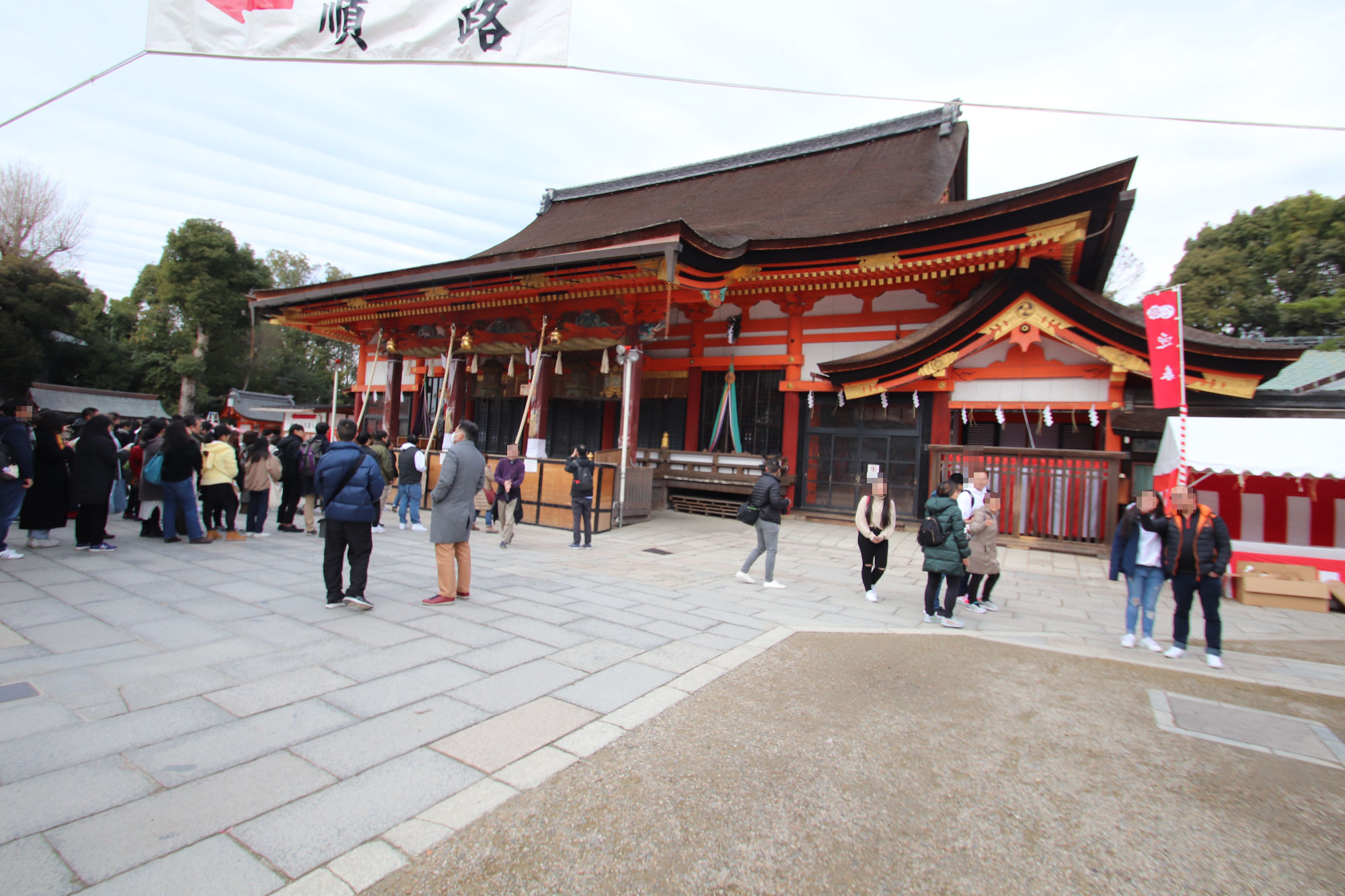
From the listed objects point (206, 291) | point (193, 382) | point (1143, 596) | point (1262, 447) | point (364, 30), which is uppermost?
point (206, 291)

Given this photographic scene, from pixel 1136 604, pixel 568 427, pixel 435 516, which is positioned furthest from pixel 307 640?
pixel 568 427

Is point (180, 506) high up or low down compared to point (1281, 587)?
up

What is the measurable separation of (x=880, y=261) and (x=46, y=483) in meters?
11.6

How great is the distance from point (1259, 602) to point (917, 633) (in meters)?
5.46

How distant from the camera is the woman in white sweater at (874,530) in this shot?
20.7ft

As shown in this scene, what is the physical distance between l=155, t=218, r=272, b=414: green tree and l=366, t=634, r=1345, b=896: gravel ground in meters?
32.9

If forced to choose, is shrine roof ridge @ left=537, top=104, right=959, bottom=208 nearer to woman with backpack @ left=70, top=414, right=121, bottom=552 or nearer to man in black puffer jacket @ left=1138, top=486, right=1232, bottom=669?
man in black puffer jacket @ left=1138, top=486, right=1232, bottom=669

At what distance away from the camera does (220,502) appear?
25.0ft

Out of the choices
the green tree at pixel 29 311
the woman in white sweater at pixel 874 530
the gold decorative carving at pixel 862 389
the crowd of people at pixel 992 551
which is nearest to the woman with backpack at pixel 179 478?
the crowd of people at pixel 992 551

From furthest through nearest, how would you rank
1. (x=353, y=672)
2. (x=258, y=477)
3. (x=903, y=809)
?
1. (x=258, y=477)
2. (x=353, y=672)
3. (x=903, y=809)

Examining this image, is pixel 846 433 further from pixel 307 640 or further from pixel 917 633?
pixel 307 640

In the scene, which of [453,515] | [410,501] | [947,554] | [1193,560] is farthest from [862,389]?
[453,515]

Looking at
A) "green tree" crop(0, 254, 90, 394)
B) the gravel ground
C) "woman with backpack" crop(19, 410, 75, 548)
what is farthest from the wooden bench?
"green tree" crop(0, 254, 90, 394)

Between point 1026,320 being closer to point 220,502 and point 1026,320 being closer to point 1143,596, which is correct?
point 1143,596
